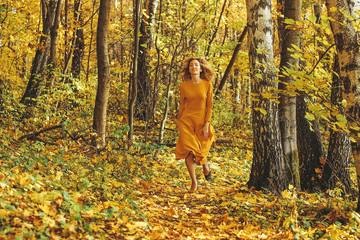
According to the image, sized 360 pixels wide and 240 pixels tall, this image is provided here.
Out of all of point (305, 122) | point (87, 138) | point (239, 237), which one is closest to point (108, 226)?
point (239, 237)

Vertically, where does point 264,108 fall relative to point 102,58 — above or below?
below

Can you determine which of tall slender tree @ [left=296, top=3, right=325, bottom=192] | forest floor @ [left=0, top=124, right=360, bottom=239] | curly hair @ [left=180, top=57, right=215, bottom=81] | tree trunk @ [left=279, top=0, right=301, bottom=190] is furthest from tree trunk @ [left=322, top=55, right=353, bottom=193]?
curly hair @ [left=180, top=57, right=215, bottom=81]

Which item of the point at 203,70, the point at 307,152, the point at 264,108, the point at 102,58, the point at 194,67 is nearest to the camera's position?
A: the point at 264,108

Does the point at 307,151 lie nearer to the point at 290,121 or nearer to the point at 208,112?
the point at 290,121

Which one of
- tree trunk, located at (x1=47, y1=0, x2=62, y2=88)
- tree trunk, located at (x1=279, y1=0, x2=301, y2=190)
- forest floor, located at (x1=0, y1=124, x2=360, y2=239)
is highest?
tree trunk, located at (x1=47, y1=0, x2=62, y2=88)

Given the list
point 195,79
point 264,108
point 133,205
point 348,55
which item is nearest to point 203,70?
point 195,79

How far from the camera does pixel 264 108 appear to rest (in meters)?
5.05

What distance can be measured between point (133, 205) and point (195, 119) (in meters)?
2.10

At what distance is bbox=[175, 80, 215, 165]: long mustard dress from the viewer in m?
5.36

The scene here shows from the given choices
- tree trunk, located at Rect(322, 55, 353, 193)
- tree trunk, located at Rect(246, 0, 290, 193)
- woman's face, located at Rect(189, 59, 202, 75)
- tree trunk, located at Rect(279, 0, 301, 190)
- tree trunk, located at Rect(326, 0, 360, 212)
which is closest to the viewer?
tree trunk, located at Rect(326, 0, 360, 212)

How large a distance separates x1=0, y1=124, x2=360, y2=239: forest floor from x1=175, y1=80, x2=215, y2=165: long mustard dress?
0.75 m

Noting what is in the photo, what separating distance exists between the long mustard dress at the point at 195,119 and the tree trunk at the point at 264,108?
33.1 inches

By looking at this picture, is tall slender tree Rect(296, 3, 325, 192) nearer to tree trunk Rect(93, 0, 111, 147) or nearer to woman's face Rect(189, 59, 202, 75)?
woman's face Rect(189, 59, 202, 75)

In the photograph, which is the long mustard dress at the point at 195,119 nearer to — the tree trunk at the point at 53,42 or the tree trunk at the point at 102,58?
the tree trunk at the point at 102,58
